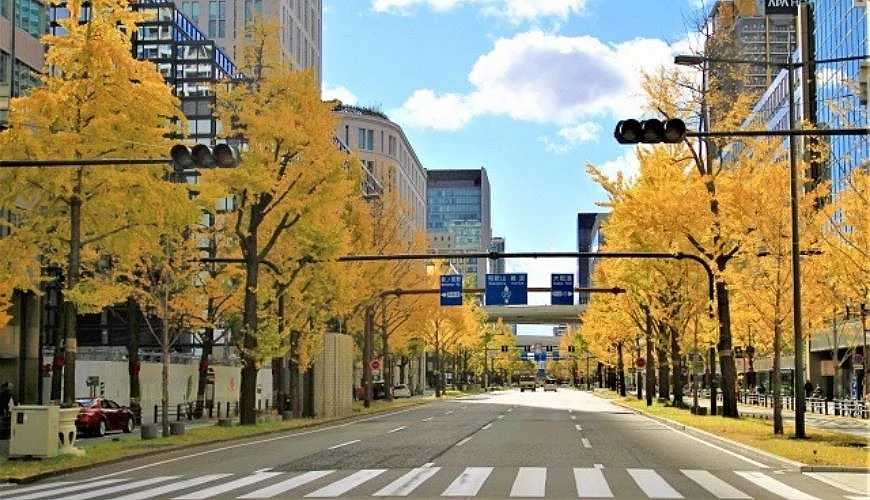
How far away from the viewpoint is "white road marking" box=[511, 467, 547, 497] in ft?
48.9

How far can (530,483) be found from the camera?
16344 millimetres

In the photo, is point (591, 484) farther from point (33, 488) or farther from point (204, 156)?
point (33, 488)

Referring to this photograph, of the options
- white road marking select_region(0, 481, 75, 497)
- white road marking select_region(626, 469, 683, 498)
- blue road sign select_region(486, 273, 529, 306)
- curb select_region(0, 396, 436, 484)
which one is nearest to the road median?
white road marking select_region(626, 469, 683, 498)

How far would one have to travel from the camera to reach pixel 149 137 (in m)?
24.7

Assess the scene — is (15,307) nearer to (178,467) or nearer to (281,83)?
(281,83)

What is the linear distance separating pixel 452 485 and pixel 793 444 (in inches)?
413

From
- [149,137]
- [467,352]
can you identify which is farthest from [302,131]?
[467,352]

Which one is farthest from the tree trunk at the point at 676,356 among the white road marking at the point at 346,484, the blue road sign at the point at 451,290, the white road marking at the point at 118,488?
the white road marking at the point at 118,488

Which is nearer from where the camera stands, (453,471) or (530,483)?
(530,483)

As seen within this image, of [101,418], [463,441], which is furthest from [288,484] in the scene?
[101,418]

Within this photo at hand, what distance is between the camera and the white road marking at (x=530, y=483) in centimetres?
1491

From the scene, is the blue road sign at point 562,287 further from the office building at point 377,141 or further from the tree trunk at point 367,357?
the office building at point 377,141

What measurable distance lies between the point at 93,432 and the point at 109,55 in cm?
1483

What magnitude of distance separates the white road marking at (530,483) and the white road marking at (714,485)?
2.56 metres
